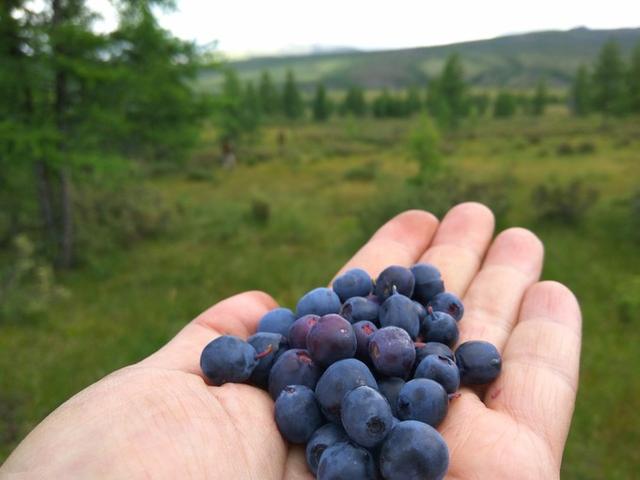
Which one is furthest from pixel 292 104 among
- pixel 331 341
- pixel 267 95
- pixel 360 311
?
pixel 331 341

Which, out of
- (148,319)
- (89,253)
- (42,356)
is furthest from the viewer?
(89,253)

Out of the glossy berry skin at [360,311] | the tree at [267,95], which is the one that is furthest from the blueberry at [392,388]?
the tree at [267,95]

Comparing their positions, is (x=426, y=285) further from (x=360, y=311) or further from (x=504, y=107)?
(x=504, y=107)

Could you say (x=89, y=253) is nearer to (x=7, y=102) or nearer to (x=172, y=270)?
(x=172, y=270)

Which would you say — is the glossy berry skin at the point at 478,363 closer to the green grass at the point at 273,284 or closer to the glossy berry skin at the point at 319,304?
the glossy berry skin at the point at 319,304

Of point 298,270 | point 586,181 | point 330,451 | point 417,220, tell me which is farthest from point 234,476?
→ point 586,181
